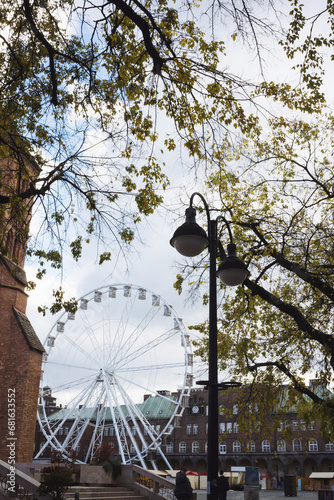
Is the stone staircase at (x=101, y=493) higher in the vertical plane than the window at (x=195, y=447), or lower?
lower

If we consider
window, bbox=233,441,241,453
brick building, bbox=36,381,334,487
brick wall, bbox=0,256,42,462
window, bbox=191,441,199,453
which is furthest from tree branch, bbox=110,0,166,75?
window, bbox=191,441,199,453

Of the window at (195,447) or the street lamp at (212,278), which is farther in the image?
the window at (195,447)

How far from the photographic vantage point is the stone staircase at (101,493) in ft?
50.6

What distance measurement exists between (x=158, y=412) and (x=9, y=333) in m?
65.0

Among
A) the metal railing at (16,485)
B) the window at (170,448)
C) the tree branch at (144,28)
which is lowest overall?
the metal railing at (16,485)

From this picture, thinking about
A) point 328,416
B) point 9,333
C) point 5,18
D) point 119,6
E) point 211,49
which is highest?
point 5,18

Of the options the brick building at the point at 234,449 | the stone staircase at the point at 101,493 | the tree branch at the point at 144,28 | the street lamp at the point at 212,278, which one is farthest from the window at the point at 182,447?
the tree branch at the point at 144,28

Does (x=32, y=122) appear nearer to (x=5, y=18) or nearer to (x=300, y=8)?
(x=5, y=18)

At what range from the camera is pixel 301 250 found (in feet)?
Answer: 38.7

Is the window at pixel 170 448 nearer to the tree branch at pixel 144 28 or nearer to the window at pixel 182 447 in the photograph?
the window at pixel 182 447

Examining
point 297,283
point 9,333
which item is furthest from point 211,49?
point 9,333

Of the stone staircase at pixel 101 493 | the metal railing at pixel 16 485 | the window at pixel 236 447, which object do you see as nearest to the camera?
the metal railing at pixel 16 485

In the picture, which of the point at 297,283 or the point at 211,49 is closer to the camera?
the point at 211,49

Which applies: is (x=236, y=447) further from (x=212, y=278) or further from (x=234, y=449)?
(x=212, y=278)
